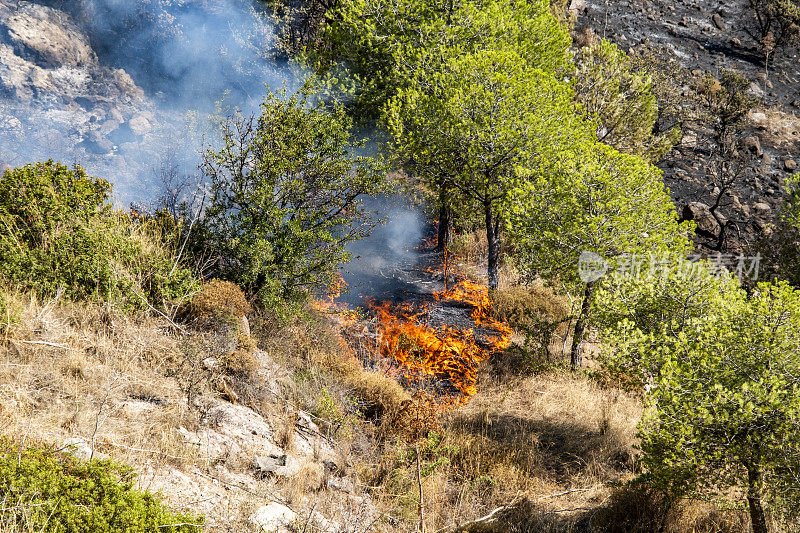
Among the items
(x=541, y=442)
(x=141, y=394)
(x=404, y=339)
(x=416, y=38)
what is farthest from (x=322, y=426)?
(x=416, y=38)

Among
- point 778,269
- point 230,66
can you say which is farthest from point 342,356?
point 230,66

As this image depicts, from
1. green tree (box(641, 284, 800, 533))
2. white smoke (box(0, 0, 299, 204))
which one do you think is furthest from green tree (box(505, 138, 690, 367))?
white smoke (box(0, 0, 299, 204))

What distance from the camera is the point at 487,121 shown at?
13.4 m

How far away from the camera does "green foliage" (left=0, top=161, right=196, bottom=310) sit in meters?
7.95

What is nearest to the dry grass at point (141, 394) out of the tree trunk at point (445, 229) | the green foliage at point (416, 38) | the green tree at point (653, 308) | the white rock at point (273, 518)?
the white rock at point (273, 518)

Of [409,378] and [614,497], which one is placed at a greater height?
[614,497]

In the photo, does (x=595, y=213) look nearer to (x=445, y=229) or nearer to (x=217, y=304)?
(x=217, y=304)

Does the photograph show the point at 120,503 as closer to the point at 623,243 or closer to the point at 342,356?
the point at 342,356

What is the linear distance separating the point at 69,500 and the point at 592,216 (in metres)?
8.96

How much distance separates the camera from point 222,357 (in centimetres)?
828

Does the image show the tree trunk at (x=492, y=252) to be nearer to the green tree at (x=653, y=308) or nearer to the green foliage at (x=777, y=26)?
the green tree at (x=653, y=308)

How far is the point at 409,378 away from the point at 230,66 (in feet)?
55.5
